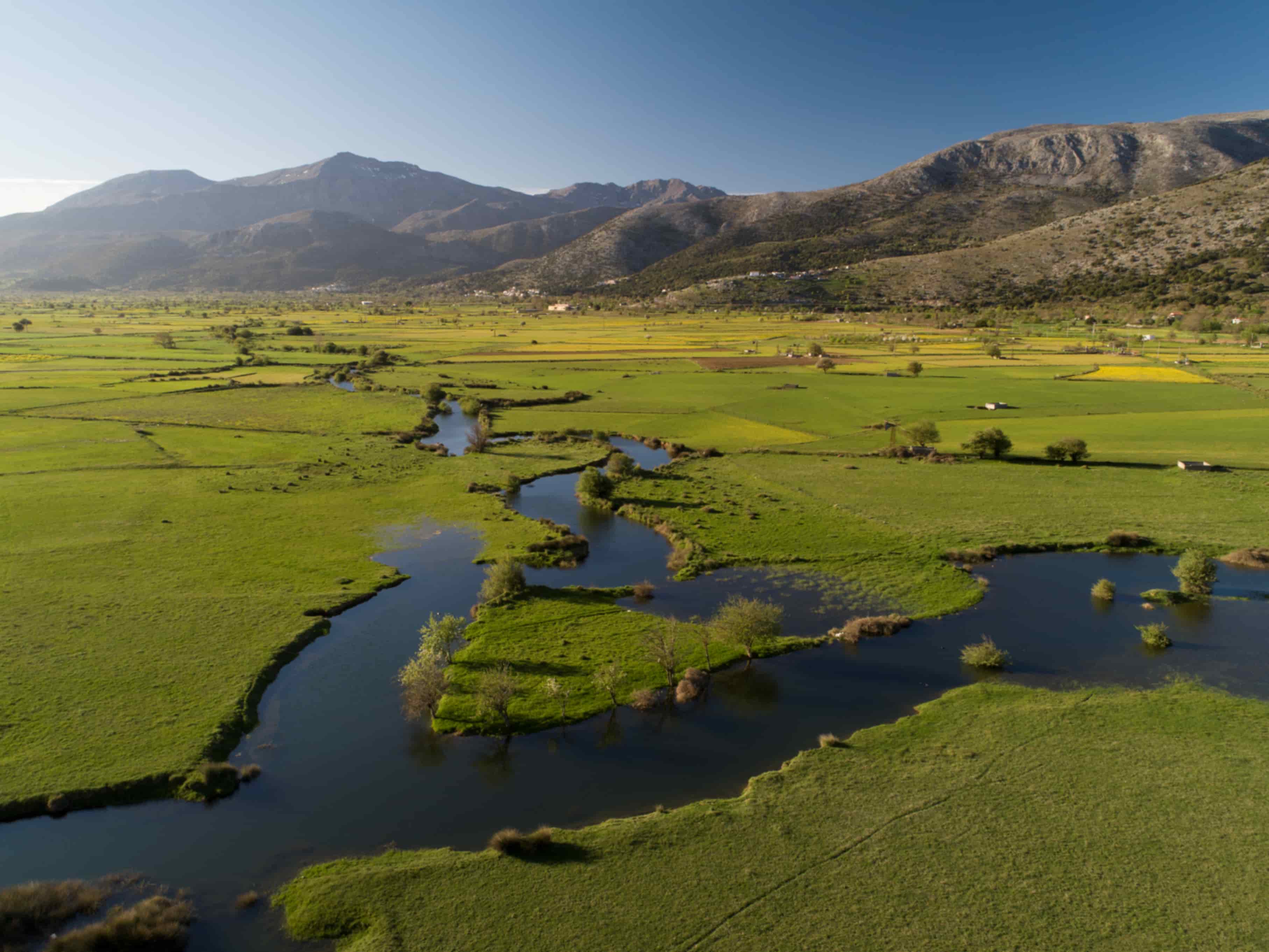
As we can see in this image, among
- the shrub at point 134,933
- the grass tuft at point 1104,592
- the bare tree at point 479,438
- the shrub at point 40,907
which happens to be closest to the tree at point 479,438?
the bare tree at point 479,438

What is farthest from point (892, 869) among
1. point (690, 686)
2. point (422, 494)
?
point (422, 494)

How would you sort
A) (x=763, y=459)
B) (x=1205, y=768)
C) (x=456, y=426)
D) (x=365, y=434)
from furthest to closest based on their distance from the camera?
(x=456, y=426)
(x=365, y=434)
(x=763, y=459)
(x=1205, y=768)

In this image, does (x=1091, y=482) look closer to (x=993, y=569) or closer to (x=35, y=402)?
(x=993, y=569)

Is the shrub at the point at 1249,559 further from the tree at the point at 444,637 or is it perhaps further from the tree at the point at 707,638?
the tree at the point at 444,637

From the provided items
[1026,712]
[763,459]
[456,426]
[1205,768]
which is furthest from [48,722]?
[456,426]

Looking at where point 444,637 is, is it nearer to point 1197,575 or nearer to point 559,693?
point 559,693

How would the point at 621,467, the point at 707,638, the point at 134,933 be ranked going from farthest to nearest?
the point at 621,467 < the point at 707,638 < the point at 134,933

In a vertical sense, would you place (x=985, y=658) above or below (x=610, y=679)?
below
